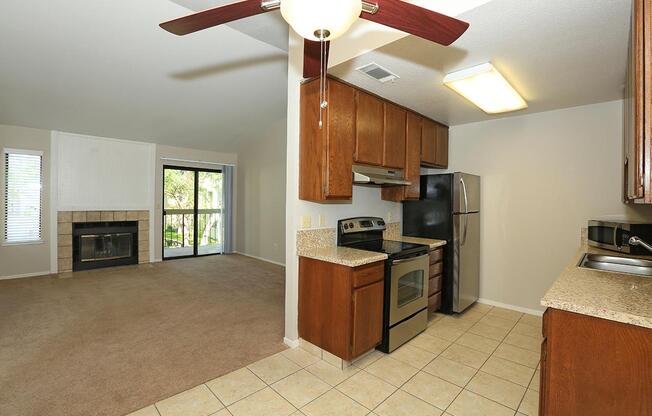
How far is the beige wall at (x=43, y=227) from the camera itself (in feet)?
15.4

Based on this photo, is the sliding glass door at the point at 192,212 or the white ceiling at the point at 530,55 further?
the sliding glass door at the point at 192,212

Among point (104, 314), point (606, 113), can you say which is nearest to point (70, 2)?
point (104, 314)

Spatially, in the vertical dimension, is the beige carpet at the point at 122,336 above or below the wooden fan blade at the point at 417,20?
below

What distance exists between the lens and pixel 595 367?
1174mm

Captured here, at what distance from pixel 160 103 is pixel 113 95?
583 millimetres

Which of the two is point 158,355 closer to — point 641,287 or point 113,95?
point 641,287

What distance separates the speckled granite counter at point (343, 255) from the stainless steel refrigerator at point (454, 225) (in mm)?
1252

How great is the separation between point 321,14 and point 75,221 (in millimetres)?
6222

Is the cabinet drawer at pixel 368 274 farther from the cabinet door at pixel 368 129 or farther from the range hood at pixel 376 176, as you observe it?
the cabinet door at pixel 368 129

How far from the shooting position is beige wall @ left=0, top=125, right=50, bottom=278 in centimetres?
470

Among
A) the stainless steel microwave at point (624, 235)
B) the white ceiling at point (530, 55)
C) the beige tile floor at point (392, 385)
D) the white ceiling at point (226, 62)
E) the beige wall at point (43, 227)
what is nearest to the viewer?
the white ceiling at point (530, 55)

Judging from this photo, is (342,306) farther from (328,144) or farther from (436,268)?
(436,268)

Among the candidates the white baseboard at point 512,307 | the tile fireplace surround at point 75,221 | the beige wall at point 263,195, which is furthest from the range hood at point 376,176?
the tile fireplace surround at point 75,221

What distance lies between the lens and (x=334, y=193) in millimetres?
2516
